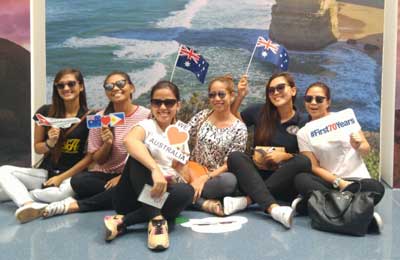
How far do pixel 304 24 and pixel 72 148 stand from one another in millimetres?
2323

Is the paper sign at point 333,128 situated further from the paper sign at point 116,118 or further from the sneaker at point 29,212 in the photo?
the sneaker at point 29,212

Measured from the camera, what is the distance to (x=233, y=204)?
296 cm

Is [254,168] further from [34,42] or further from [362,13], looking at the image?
[34,42]

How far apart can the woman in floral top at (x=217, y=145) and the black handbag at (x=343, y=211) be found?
0.62m

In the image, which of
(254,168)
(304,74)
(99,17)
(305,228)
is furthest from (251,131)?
(99,17)

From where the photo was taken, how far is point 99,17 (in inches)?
157

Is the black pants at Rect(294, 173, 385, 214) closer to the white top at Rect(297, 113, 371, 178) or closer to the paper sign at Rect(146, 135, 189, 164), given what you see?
the white top at Rect(297, 113, 371, 178)

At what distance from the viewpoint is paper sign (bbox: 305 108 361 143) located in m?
2.99

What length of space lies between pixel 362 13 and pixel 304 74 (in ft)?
2.46

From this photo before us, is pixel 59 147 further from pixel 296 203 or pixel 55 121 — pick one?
pixel 296 203

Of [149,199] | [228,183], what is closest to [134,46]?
[228,183]

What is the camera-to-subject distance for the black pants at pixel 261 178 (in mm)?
2869

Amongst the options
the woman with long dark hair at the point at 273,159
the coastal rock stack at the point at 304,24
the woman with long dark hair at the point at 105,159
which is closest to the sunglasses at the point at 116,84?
the woman with long dark hair at the point at 105,159

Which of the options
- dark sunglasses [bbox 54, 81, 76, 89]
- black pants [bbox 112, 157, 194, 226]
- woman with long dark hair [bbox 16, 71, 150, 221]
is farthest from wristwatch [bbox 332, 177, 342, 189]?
dark sunglasses [bbox 54, 81, 76, 89]
